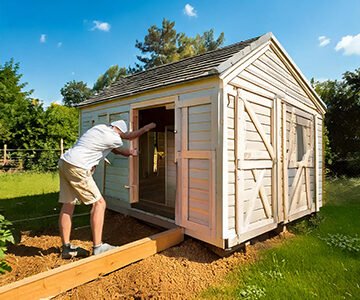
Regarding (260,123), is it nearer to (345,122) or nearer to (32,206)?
(32,206)

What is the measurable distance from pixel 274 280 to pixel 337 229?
3.18 metres

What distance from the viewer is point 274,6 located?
7258 millimetres

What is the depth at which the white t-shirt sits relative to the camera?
3307mm

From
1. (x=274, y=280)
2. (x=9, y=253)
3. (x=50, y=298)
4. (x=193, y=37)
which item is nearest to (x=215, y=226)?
(x=274, y=280)

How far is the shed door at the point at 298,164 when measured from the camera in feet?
16.2

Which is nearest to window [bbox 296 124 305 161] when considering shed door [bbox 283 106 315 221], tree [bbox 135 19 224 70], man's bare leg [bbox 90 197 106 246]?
shed door [bbox 283 106 315 221]

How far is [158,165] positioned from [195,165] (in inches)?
213

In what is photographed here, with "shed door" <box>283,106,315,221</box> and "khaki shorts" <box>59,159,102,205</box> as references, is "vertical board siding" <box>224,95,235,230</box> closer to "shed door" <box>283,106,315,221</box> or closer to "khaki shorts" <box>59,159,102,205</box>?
"shed door" <box>283,106,315,221</box>

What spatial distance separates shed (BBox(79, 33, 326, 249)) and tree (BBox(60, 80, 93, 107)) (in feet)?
139

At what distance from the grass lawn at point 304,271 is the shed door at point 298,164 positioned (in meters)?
0.56

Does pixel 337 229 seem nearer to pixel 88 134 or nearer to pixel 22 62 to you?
pixel 88 134

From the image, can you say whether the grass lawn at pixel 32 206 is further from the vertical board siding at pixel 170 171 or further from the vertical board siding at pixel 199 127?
the vertical board siding at pixel 199 127

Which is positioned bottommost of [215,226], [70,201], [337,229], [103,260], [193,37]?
[337,229]

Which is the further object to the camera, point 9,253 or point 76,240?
point 76,240
